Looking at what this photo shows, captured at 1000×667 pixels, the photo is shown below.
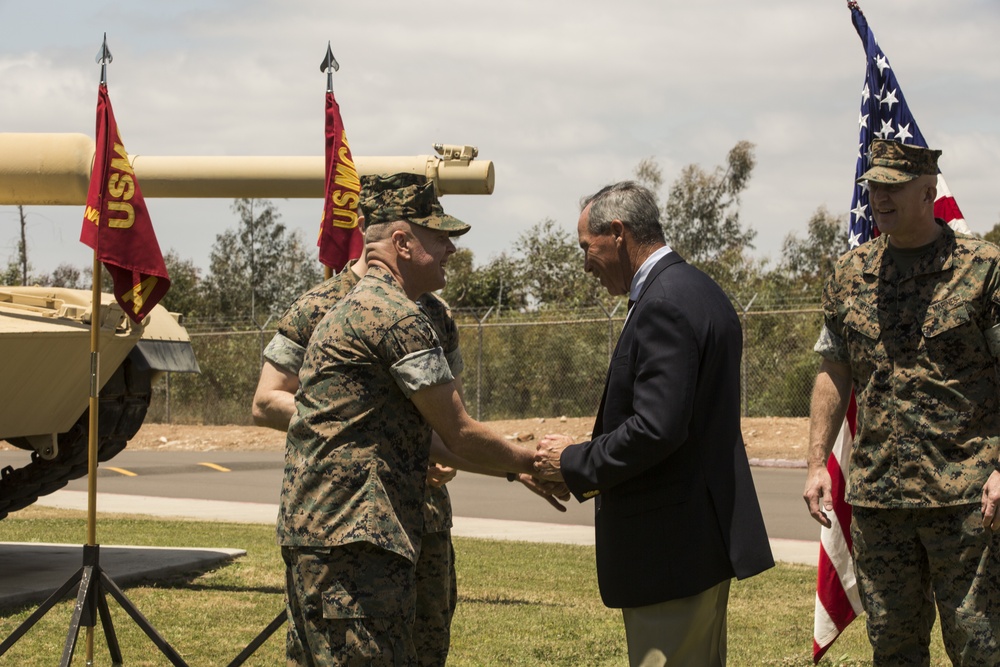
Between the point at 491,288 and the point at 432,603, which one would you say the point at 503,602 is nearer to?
the point at 432,603

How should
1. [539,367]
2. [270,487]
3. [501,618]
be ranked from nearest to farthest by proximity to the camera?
[501,618], [270,487], [539,367]

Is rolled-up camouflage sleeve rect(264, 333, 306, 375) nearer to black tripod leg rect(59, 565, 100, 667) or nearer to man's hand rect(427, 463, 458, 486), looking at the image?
man's hand rect(427, 463, 458, 486)

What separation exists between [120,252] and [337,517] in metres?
3.24

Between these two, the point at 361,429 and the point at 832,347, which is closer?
the point at 361,429

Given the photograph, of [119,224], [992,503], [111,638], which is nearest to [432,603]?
[992,503]

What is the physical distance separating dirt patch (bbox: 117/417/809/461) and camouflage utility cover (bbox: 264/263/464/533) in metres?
15.1

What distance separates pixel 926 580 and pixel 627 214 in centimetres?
166

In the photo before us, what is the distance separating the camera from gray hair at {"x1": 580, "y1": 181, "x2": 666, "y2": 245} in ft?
13.3

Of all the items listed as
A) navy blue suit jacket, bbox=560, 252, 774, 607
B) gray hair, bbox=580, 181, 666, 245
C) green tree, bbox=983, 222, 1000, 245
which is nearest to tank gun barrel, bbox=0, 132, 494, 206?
gray hair, bbox=580, 181, 666, 245

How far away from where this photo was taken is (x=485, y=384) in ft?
85.0

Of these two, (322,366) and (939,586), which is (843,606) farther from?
(322,366)

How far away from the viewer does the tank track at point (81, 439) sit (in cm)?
953

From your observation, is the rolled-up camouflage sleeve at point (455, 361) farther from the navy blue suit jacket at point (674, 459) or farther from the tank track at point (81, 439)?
the tank track at point (81, 439)

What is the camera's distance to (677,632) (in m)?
3.89
